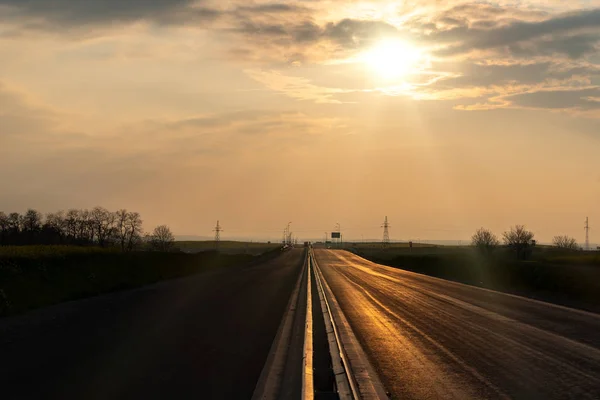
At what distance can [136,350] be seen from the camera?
14.1 m

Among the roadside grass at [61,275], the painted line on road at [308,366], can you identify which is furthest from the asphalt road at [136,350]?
the roadside grass at [61,275]

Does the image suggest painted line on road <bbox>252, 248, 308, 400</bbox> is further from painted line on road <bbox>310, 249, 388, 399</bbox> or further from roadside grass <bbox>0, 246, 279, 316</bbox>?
roadside grass <bbox>0, 246, 279, 316</bbox>

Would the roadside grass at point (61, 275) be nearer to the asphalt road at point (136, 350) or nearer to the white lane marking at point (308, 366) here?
the asphalt road at point (136, 350)

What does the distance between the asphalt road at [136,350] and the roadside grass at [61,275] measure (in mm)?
1833

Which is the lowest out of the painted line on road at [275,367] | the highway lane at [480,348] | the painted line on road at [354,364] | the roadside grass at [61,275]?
the painted line on road at [275,367]

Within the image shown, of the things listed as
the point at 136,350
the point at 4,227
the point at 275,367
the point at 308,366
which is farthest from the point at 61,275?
the point at 4,227

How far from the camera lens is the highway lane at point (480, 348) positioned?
10.4 m

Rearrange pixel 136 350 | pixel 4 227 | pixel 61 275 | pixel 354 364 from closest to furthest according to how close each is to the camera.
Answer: pixel 354 364 → pixel 136 350 → pixel 61 275 → pixel 4 227

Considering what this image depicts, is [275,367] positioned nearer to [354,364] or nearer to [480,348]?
[354,364]

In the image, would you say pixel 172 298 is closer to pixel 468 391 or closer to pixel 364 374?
pixel 364 374

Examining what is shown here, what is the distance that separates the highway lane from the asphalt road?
8.99 ft

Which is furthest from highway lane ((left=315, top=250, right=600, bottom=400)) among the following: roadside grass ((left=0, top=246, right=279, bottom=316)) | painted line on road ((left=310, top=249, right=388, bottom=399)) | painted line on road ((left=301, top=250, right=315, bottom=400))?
roadside grass ((left=0, top=246, right=279, bottom=316))

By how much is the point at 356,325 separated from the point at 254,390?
31.9ft

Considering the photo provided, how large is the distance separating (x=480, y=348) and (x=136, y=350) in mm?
7451
